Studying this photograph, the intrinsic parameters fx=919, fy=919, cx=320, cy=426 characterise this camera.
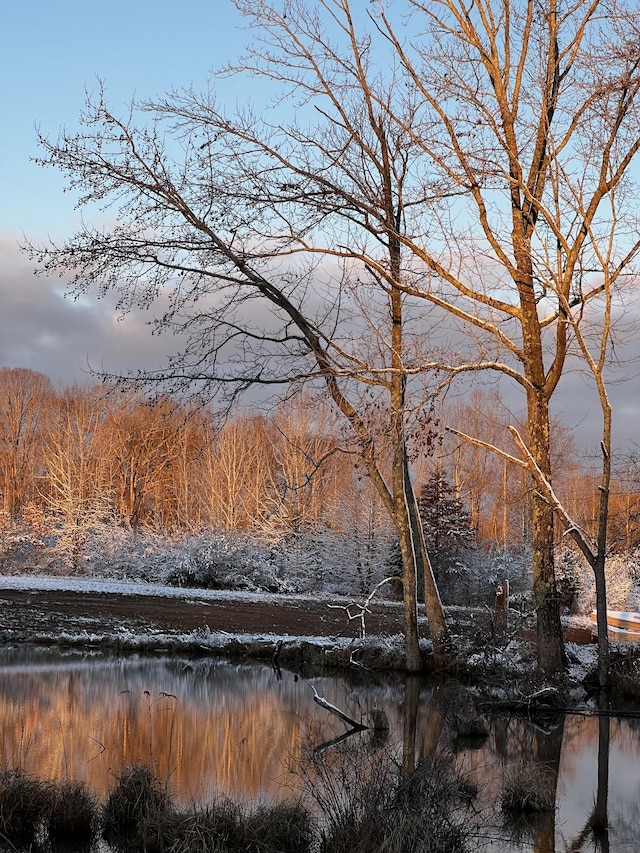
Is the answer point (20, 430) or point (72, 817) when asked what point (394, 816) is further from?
point (20, 430)

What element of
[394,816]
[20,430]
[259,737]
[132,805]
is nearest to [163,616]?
[259,737]

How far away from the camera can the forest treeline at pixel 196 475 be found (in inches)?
1591

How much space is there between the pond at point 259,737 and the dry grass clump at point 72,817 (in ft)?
2.58

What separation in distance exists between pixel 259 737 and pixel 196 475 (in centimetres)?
3464

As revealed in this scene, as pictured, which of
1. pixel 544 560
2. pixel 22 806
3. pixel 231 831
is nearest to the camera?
pixel 231 831

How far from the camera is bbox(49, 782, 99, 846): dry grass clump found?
6754 mm

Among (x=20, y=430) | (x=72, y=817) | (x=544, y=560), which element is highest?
(x=20, y=430)

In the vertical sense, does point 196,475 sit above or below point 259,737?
above

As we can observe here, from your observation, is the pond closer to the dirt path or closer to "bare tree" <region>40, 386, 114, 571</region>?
the dirt path

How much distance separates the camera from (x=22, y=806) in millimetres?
6797

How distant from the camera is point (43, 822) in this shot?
686 centimetres

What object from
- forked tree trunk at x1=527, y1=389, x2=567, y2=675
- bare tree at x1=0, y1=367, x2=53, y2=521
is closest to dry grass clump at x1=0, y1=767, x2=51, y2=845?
forked tree trunk at x1=527, y1=389, x2=567, y2=675

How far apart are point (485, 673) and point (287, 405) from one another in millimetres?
5782

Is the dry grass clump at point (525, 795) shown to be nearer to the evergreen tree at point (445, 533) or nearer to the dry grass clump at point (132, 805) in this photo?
the dry grass clump at point (132, 805)
